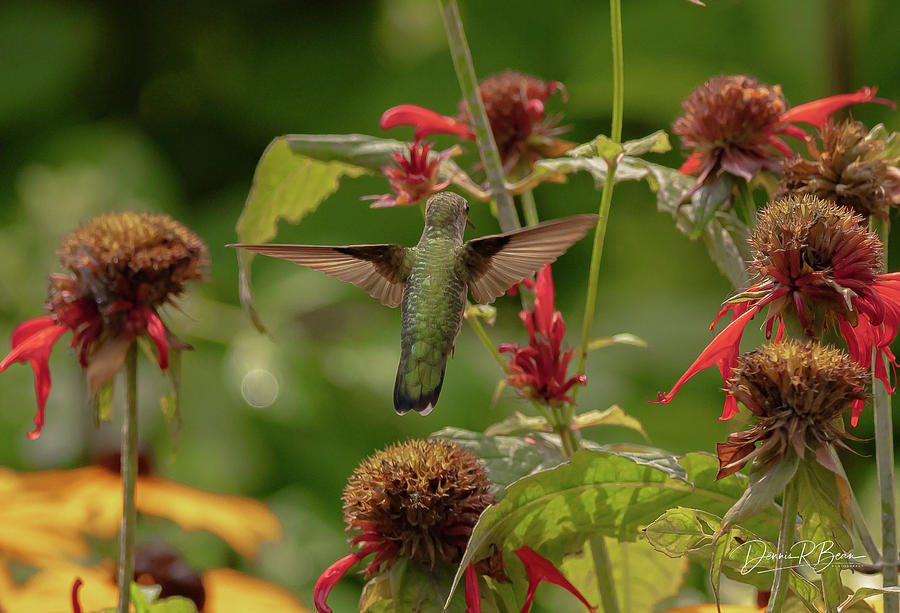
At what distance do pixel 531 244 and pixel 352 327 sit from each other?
1.12 meters

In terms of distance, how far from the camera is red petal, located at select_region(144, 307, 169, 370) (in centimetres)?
41

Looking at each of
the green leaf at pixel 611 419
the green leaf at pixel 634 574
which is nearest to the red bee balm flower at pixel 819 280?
the green leaf at pixel 611 419

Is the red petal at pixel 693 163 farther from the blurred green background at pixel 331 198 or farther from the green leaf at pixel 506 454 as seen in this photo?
the blurred green background at pixel 331 198

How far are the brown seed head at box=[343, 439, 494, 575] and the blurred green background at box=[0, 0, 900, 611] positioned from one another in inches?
31.1

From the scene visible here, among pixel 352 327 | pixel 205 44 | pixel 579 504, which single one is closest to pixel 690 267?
pixel 352 327

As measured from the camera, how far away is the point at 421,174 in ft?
1.24

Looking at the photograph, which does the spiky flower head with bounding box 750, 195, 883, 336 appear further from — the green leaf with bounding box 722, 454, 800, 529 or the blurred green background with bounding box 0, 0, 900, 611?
the blurred green background with bounding box 0, 0, 900, 611

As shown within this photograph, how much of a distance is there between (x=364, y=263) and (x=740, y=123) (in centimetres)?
18

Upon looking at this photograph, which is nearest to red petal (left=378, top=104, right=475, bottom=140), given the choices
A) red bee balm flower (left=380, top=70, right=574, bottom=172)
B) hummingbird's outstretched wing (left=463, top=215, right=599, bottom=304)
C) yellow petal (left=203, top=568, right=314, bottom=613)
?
red bee balm flower (left=380, top=70, right=574, bottom=172)

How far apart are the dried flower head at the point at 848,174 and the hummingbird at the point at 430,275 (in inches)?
5.1

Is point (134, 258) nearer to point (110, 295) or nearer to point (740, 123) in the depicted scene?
point (110, 295)

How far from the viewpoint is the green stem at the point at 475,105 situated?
0.38m

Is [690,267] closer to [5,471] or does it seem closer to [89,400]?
[5,471]

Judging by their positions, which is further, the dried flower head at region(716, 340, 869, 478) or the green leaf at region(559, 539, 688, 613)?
the green leaf at region(559, 539, 688, 613)
